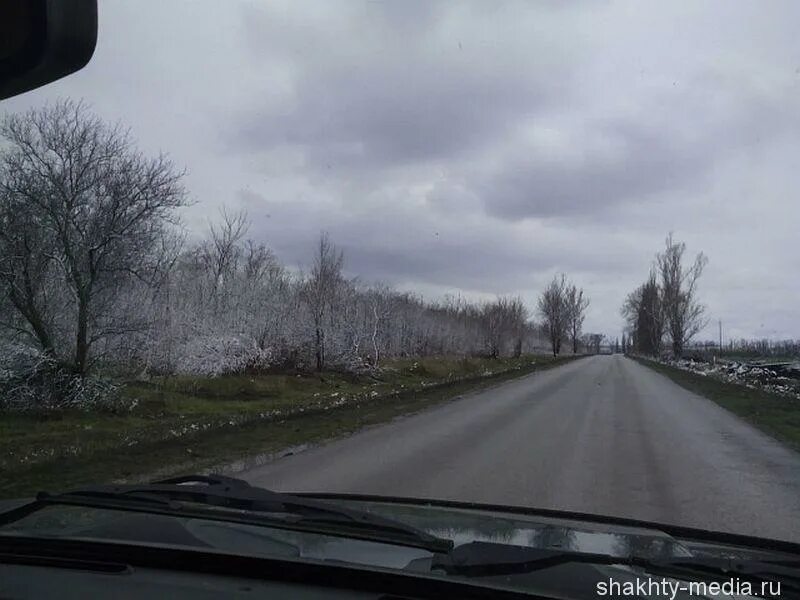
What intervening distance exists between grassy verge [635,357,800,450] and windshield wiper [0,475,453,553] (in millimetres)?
12324

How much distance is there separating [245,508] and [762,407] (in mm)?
21861

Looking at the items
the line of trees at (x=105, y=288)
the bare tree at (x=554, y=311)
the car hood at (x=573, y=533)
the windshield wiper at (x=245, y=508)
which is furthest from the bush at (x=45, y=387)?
the bare tree at (x=554, y=311)

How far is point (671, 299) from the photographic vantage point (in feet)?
245

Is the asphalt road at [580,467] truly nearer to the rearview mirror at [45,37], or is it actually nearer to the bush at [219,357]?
the rearview mirror at [45,37]

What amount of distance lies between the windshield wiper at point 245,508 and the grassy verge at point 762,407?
485 inches

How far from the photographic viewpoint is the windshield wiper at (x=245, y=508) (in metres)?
3.57

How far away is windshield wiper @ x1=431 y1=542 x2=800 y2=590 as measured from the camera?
2877mm

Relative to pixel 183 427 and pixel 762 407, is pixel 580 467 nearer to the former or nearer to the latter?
pixel 183 427

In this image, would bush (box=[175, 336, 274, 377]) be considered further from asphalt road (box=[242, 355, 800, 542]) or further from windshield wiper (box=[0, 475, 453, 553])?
windshield wiper (box=[0, 475, 453, 553])

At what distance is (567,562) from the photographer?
307 centimetres

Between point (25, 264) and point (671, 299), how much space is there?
6758cm

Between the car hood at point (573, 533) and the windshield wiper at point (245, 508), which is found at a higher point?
the windshield wiper at point (245, 508)

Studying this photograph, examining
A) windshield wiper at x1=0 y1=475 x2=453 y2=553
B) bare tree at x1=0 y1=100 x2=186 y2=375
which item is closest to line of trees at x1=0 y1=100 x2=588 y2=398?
bare tree at x1=0 y1=100 x2=186 y2=375

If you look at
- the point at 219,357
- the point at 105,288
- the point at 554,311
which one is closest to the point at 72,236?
the point at 105,288
